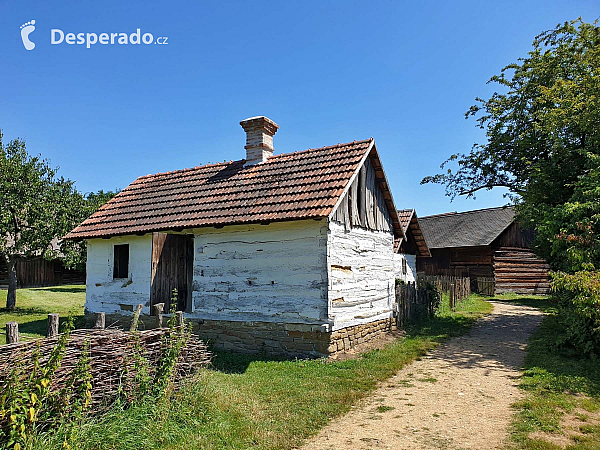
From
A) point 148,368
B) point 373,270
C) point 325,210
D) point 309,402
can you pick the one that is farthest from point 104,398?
point 373,270

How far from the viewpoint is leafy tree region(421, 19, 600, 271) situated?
35.1ft

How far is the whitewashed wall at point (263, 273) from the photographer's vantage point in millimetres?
9562

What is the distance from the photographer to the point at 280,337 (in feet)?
32.1

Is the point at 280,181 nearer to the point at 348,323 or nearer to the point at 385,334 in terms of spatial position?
the point at 348,323

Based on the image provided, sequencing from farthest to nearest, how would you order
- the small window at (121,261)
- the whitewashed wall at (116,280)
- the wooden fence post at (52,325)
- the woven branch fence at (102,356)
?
the small window at (121,261), the whitewashed wall at (116,280), the wooden fence post at (52,325), the woven branch fence at (102,356)

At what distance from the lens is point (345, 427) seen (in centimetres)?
593

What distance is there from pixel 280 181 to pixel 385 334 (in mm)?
5386

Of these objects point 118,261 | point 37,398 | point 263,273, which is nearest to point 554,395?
point 263,273

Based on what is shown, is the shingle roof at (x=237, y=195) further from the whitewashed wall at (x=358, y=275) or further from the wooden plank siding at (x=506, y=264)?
the wooden plank siding at (x=506, y=264)

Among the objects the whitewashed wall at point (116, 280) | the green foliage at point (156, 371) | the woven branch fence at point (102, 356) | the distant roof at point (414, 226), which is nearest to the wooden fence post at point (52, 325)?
the woven branch fence at point (102, 356)

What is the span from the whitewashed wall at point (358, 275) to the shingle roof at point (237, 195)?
1.06 metres

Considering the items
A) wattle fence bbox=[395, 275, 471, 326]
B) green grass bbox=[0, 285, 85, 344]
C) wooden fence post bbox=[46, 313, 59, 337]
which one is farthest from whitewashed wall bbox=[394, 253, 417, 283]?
wooden fence post bbox=[46, 313, 59, 337]

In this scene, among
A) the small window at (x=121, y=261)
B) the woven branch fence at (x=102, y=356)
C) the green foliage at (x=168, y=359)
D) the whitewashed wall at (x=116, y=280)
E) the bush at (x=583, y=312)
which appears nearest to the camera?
the woven branch fence at (x=102, y=356)

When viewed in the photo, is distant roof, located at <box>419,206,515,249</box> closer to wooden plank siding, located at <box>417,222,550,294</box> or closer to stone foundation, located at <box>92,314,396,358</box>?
wooden plank siding, located at <box>417,222,550,294</box>
